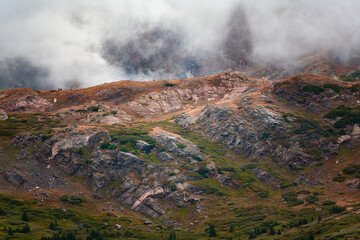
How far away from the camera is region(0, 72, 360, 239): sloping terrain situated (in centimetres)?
7750

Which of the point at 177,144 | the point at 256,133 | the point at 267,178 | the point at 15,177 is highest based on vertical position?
the point at 256,133

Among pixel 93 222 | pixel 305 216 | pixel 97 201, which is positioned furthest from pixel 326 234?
pixel 97 201

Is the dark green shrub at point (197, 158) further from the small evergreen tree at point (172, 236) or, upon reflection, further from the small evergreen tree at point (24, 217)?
the small evergreen tree at point (24, 217)

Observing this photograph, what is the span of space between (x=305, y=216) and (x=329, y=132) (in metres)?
44.9

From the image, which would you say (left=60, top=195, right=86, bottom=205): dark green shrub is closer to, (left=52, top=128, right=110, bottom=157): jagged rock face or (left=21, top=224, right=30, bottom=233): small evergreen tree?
(left=21, top=224, right=30, bottom=233): small evergreen tree

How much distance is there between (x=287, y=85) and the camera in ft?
466

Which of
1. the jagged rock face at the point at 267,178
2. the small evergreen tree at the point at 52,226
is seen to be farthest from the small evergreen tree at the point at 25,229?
the jagged rock face at the point at 267,178

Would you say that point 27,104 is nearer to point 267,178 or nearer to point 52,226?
point 52,226

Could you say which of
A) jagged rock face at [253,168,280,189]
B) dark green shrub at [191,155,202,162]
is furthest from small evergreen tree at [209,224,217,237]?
dark green shrub at [191,155,202,162]

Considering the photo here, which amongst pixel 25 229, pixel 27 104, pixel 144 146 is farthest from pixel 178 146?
pixel 27 104

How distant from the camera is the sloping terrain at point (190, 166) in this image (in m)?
77.5

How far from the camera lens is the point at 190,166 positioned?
104688 mm

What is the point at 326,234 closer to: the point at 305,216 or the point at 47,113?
the point at 305,216

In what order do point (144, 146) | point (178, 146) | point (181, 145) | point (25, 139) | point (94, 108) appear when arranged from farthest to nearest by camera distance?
1. point (94, 108)
2. point (181, 145)
3. point (178, 146)
4. point (144, 146)
5. point (25, 139)
